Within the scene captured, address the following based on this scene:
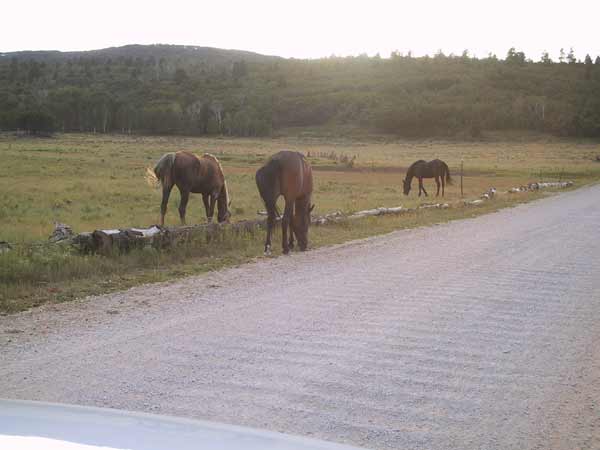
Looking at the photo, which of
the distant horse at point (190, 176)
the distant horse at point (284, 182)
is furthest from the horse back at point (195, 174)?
the distant horse at point (284, 182)

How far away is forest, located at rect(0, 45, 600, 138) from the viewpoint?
11288 cm

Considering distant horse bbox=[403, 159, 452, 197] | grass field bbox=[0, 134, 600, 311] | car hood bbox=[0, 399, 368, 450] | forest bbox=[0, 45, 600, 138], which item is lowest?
grass field bbox=[0, 134, 600, 311]

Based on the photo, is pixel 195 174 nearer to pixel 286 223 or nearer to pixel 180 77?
pixel 286 223

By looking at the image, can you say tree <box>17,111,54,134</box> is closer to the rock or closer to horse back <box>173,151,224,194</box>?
horse back <box>173,151,224,194</box>

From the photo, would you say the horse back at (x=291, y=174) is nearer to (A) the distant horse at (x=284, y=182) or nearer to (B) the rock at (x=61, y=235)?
(A) the distant horse at (x=284, y=182)

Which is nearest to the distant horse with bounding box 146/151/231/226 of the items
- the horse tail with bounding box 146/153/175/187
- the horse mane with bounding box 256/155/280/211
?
the horse tail with bounding box 146/153/175/187

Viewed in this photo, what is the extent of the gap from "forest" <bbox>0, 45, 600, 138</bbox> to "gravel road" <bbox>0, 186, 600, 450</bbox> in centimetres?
8497

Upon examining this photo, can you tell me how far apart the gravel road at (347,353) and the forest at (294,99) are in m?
85.0

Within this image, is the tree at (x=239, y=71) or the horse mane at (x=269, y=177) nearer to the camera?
the horse mane at (x=269, y=177)

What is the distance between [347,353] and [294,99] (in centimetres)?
15121

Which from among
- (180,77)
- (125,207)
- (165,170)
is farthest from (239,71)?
(165,170)

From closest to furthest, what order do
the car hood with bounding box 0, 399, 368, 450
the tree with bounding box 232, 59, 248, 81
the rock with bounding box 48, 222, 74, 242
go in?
1. the car hood with bounding box 0, 399, 368, 450
2. the rock with bounding box 48, 222, 74, 242
3. the tree with bounding box 232, 59, 248, 81

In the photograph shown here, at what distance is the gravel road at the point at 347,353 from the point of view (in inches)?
187

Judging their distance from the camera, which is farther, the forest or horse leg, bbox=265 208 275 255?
the forest
